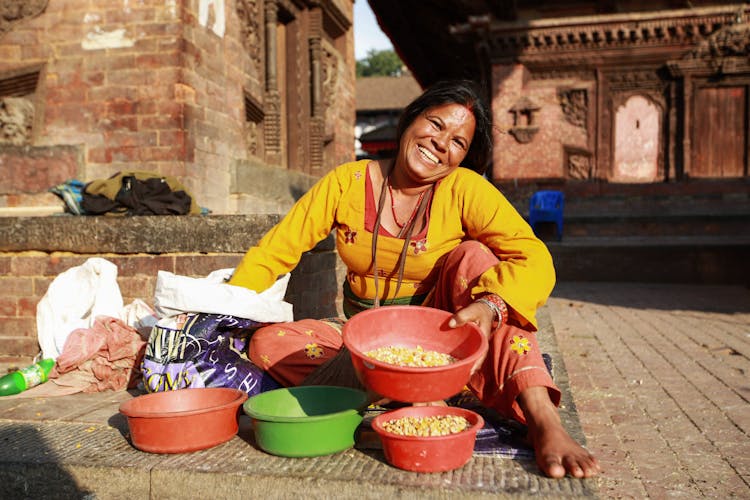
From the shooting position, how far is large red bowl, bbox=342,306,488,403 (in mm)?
1825

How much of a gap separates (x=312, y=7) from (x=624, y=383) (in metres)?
9.22

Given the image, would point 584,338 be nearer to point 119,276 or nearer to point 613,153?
point 119,276

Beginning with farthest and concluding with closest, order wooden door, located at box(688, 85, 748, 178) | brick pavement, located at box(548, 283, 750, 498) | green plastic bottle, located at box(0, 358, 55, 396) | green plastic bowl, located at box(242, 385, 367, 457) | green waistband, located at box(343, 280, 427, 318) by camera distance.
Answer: wooden door, located at box(688, 85, 748, 178) < green plastic bottle, located at box(0, 358, 55, 396) < green waistband, located at box(343, 280, 427, 318) < brick pavement, located at box(548, 283, 750, 498) < green plastic bowl, located at box(242, 385, 367, 457)

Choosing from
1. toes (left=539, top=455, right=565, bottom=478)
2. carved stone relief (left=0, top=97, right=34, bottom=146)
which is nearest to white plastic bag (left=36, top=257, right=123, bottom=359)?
toes (left=539, top=455, right=565, bottom=478)

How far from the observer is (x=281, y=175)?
9039 mm

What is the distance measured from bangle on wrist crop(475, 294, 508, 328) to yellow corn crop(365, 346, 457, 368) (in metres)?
0.22

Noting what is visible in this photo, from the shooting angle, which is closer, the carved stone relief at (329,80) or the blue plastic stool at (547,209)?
the blue plastic stool at (547,209)

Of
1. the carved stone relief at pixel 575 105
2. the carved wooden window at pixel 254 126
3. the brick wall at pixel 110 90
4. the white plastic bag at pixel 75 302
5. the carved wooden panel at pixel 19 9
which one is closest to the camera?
the white plastic bag at pixel 75 302

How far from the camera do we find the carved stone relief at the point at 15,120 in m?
6.57

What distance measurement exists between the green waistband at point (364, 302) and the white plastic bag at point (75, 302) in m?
1.48

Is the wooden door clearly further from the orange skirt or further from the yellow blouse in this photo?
the orange skirt

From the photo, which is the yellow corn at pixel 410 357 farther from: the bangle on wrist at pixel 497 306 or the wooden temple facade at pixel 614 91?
the wooden temple facade at pixel 614 91

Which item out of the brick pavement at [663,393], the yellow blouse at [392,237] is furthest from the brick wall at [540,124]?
the yellow blouse at [392,237]

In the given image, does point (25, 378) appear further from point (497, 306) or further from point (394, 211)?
point (497, 306)
